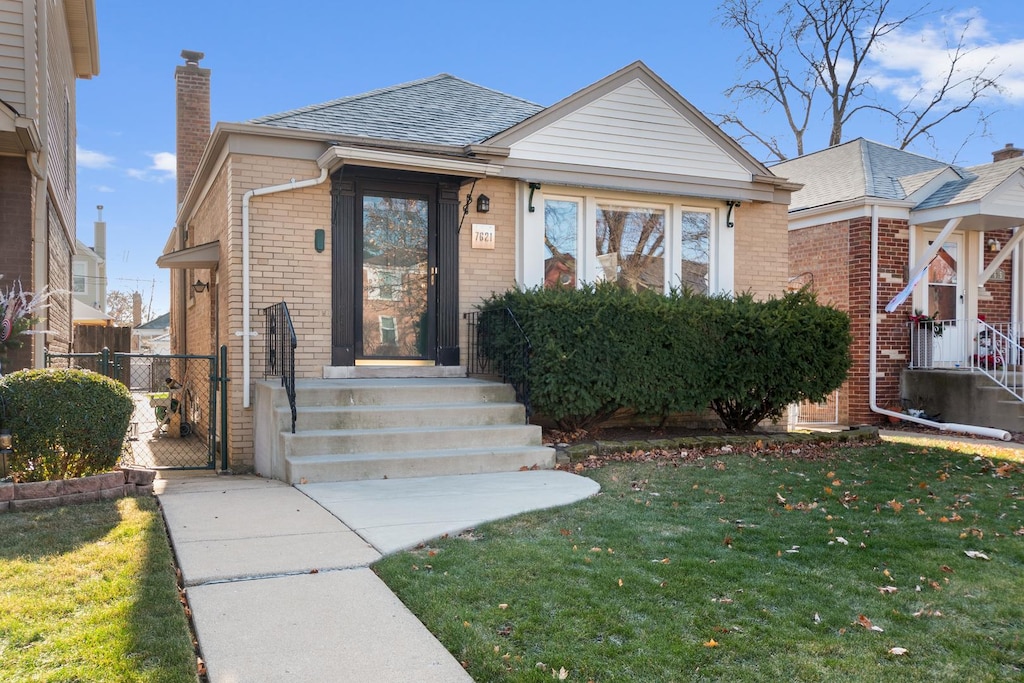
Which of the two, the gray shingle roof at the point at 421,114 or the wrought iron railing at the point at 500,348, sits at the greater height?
the gray shingle roof at the point at 421,114

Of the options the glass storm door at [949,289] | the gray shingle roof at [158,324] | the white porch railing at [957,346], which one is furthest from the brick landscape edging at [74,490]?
the gray shingle roof at [158,324]

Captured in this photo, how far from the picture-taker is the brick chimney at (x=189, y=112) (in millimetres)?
13438

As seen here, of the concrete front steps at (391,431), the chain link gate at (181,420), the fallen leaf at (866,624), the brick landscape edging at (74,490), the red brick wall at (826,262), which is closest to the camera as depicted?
the fallen leaf at (866,624)

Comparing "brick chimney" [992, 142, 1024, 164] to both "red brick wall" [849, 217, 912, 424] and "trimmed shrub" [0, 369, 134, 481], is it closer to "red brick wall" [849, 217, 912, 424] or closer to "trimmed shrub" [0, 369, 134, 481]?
"red brick wall" [849, 217, 912, 424]

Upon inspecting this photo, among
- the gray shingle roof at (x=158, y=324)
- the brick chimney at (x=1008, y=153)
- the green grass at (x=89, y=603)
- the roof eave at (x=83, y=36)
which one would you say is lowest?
the green grass at (x=89, y=603)

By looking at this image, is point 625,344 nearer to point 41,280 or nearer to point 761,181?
point 761,181

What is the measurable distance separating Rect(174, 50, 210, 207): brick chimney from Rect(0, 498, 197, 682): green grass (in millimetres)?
9833

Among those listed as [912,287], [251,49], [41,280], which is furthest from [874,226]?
[251,49]

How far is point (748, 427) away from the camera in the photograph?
31.5 ft

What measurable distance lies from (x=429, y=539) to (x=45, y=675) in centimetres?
222

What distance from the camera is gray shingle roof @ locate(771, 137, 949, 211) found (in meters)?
13.1

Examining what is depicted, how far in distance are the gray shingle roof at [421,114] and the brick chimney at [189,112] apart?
4814mm

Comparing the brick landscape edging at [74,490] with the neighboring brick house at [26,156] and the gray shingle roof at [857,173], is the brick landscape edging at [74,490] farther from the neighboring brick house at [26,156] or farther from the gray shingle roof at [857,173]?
the gray shingle roof at [857,173]

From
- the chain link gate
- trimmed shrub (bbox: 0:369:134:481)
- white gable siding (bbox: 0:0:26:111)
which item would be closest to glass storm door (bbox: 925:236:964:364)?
the chain link gate
